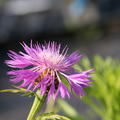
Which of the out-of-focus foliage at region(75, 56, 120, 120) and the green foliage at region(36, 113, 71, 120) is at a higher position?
the out-of-focus foliage at region(75, 56, 120, 120)

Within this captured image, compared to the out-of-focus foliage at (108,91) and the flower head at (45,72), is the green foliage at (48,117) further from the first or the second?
the out-of-focus foliage at (108,91)

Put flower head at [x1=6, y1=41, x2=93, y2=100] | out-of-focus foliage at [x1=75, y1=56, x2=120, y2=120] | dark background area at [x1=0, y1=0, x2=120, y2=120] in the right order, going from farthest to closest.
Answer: dark background area at [x1=0, y1=0, x2=120, y2=120]
out-of-focus foliage at [x1=75, y1=56, x2=120, y2=120]
flower head at [x1=6, y1=41, x2=93, y2=100]

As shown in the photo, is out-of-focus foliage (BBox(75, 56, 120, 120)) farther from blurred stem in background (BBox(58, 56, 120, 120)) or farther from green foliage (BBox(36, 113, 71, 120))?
green foliage (BBox(36, 113, 71, 120))

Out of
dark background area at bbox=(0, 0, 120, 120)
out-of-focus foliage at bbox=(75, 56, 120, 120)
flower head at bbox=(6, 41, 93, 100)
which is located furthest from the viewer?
dark background area at bbox=(0, 0, 120, 120)

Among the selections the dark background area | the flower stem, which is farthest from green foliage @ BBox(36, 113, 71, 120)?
the dark background area

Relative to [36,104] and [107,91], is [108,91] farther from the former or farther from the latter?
[36,104]

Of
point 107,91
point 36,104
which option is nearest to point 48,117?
point 36,104

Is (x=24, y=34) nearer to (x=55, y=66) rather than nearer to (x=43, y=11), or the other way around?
(x=43, y=11)
